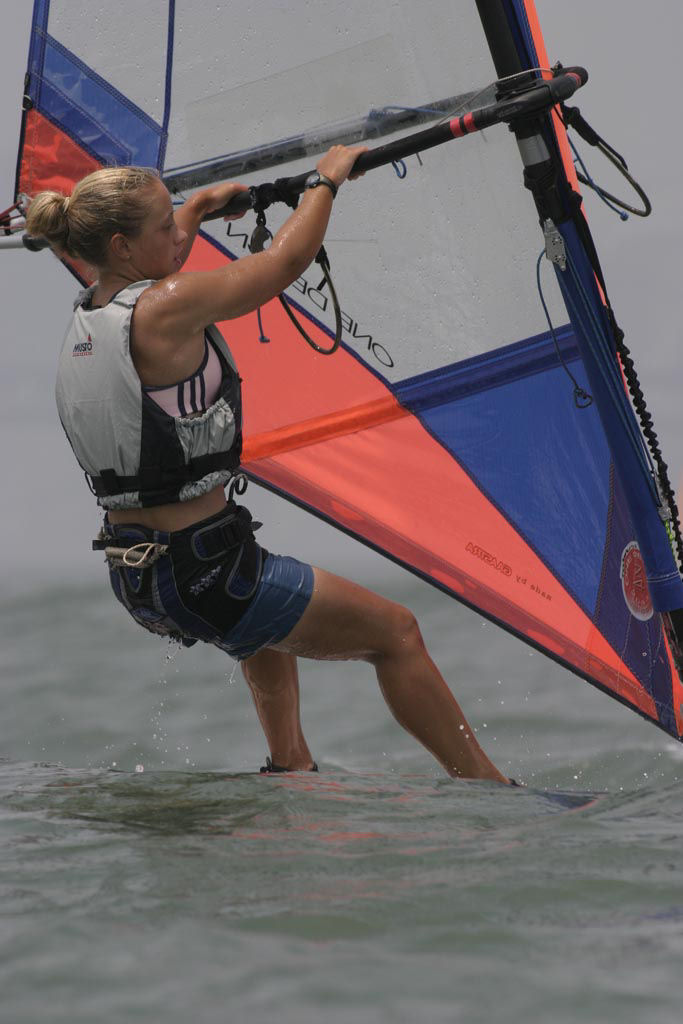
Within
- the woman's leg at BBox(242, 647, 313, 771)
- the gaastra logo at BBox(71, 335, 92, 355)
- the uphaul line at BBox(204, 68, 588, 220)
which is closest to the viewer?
the gaastra logo at BBox(71, 335, 92, 355)

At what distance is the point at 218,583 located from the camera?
3.21m

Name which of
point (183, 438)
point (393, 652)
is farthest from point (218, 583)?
point (393, 652)

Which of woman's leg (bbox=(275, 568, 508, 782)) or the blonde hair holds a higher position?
the blonde hair

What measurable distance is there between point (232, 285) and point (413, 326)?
3.95 feet

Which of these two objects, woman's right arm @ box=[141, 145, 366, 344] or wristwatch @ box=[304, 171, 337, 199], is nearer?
woman's right arm @ box=[141, 145, 366, 344]

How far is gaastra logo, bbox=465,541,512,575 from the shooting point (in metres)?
4.11

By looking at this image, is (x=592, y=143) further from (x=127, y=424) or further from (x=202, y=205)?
(x=127, y=424)

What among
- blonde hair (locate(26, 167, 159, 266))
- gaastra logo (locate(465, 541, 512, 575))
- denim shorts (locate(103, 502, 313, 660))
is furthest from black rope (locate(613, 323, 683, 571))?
blonde hair (locate(26, 167, 159, 266))

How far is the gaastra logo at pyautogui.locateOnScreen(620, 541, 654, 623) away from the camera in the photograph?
3.97m

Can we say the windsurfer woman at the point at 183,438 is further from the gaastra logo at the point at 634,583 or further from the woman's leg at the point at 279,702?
the gaastra logo at the point at 634,583

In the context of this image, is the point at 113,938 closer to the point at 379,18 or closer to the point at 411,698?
the point at 411,698

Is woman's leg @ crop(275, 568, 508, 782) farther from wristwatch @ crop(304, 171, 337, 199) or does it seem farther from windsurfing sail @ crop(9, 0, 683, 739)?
wristwatch @ crop(304, 171, 337, 199)

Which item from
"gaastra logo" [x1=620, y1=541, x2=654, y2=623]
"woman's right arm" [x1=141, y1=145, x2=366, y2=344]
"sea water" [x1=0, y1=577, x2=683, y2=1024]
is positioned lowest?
"gaastra logo" [x1=620, y1=541, x2=654, y2=623]

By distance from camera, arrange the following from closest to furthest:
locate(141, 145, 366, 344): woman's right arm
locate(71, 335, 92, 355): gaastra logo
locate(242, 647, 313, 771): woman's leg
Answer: locate(141, 145, 366, 344): woman's right arm < locate(71, 335, 92, 355): gaastra logo < locate(242, 647, 313, 771): woman's leg
